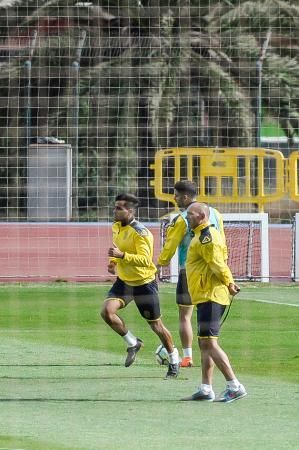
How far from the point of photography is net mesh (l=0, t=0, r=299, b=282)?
2316 cm

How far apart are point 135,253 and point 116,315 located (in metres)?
0.62

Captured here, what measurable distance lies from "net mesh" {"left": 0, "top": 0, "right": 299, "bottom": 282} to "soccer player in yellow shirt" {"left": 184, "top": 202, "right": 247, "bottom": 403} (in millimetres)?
11890

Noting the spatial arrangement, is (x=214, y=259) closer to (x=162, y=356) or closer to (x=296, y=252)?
(x=162, y=356)

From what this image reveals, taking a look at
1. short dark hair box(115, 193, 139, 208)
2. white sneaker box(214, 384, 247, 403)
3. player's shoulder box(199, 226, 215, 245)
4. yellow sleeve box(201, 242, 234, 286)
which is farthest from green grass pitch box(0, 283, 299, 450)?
short dark hair box(115, 193, 139, 208)

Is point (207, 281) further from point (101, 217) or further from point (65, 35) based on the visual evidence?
point (101, 217)

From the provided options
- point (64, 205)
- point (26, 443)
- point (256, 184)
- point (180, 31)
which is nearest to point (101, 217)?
point (64, 205)

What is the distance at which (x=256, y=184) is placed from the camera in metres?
25.1

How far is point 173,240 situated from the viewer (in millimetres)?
12867

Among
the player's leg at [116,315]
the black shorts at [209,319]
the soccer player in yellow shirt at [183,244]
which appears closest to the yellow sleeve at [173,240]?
the soccer player in yellow shirt at [183,244]

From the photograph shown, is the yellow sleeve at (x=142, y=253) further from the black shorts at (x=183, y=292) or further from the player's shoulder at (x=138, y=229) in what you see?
the black shorts at (x=183, y=292)

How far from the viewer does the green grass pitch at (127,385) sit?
9148 millimetres

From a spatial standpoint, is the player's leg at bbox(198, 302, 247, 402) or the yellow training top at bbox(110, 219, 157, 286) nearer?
the player's leg at bbox(198, 302, 247, 402)

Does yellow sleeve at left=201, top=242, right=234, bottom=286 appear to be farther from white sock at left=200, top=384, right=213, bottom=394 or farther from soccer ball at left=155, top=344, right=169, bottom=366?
soccer ball at left=155, top=344, right=169, bottom=366

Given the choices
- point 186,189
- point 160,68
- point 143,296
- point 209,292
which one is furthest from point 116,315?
point 160,68
